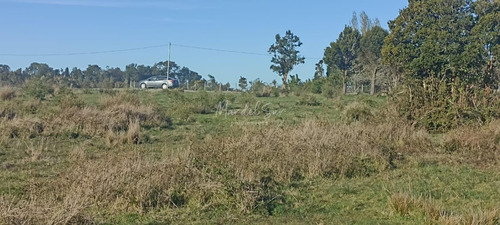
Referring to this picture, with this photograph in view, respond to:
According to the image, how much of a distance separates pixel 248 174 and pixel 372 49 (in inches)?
1749

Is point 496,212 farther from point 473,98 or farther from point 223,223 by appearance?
point 473,98

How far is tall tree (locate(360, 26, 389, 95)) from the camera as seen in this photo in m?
49.6

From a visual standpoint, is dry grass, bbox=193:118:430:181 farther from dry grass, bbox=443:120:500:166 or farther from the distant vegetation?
dry grass, bbox=443:120:500:166

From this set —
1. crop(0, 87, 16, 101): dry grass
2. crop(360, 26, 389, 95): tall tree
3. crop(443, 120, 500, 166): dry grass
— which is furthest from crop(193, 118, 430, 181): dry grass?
crop(360, 26, 389, 95): tall tree

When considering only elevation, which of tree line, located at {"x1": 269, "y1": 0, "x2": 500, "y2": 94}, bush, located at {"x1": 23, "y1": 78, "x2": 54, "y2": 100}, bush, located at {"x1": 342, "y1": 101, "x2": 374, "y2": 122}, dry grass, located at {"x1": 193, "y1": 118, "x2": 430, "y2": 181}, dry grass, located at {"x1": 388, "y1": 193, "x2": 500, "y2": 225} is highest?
tree line, located at {"x1": 269, "y1": 0, "x2": 500, "y2": 94}

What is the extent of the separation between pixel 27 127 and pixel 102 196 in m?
9.16

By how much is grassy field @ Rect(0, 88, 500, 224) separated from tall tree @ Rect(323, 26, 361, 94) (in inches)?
1508

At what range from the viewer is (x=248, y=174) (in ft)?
31.3

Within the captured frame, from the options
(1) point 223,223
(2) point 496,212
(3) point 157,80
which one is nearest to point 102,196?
(1) point 223,223

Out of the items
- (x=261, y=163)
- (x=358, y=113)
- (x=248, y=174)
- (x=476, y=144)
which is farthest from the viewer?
Answer: (x=358, y=113)

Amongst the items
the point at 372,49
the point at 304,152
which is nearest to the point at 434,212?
the point at 304,152

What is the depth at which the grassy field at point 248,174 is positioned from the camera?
736cm

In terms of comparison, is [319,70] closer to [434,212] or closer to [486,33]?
[486,33]

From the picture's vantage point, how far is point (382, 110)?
719 inches
